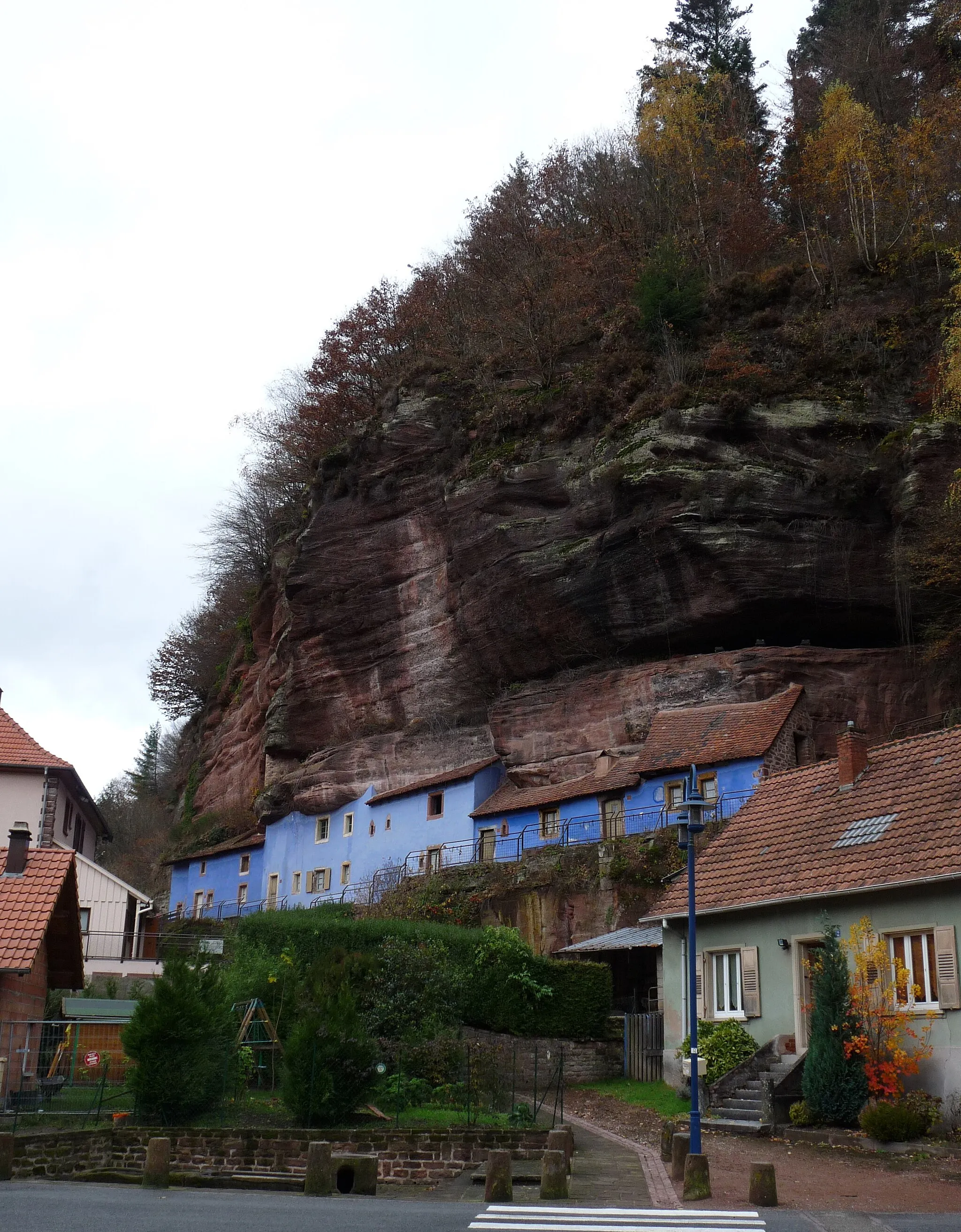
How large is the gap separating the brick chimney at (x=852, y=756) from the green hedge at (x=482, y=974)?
298 inches

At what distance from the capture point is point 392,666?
47188 millimetres

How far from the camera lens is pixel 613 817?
3450 cm

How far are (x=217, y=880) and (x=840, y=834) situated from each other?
124 feet

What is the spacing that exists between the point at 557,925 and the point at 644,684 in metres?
9.81

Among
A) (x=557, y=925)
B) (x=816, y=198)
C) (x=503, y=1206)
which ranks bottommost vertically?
(x=503, y=1206)

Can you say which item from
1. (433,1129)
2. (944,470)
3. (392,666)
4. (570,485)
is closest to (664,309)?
(570,485)

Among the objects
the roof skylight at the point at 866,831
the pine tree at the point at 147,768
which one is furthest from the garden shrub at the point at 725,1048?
the pine tree at the point at 147,768

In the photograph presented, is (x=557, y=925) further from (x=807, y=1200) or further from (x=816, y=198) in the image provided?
(x=816, y=198)

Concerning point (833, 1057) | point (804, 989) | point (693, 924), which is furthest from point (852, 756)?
point (693, 924)

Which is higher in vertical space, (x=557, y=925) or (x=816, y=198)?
(x=816, y=198)

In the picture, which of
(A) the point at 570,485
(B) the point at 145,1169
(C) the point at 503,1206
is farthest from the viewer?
(A) the point at 570,485

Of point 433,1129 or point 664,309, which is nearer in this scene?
point 433,1129

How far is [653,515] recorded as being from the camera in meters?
37.9

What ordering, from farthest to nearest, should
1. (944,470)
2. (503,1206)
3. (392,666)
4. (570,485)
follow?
(392,666), (570,485), (944,470), (503,1206)
